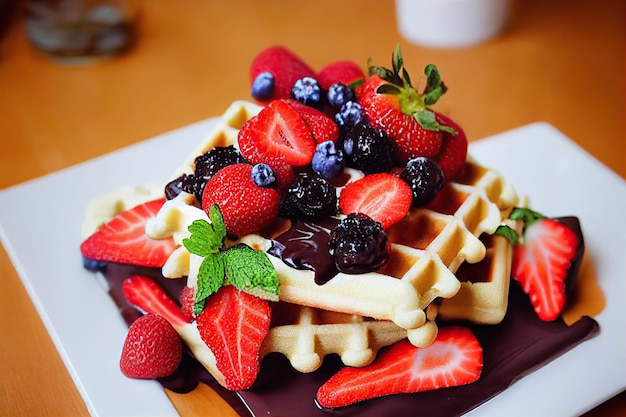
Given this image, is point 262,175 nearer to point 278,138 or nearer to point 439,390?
point 278,138

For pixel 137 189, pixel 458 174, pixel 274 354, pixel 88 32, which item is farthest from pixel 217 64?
pixel 274 354

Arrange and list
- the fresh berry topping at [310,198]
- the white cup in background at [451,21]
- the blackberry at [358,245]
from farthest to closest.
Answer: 1. the white cup in background at [451,21]
2. the fresh berry topping at [310,198]
3. the blackberry at [358,245]

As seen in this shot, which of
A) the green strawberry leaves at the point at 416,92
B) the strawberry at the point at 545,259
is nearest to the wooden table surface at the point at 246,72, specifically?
the strawberry at the point at 545,259

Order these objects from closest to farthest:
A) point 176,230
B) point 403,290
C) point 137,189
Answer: point 403,290, point 176,230, point 137,189

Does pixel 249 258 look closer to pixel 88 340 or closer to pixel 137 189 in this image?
pixel 88 340

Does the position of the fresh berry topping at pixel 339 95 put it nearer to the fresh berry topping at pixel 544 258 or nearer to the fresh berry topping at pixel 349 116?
the fresh berry topping at pixel 349 116

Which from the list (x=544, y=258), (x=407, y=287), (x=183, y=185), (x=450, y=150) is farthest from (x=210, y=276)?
(x=544, y=258)
